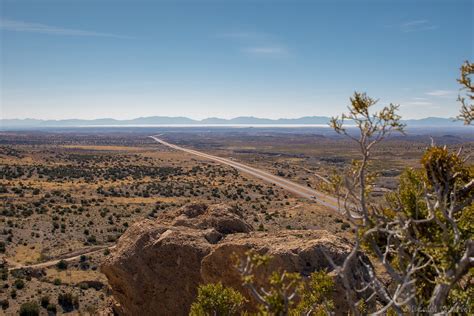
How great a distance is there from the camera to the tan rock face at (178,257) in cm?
1513

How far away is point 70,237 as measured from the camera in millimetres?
40469

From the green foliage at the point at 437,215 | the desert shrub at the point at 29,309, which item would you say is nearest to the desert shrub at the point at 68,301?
the desert shrub at the point at 29,309

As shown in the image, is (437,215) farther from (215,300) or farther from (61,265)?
(61,265)

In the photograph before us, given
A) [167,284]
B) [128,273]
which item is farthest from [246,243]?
[128,273]

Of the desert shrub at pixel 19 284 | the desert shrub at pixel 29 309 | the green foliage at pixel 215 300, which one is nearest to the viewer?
the green foliage at pixel 215 300

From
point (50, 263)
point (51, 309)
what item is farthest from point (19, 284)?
point (50, 263)

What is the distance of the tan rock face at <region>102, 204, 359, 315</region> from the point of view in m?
15.1

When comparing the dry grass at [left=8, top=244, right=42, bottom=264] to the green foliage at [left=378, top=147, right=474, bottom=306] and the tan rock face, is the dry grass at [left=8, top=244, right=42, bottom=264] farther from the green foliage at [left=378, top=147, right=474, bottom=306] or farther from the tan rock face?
the green foliage at [left=378, top=147, right=474, bottom=306]

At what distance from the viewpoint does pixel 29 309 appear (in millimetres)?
24094

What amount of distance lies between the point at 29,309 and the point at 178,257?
44.0ft

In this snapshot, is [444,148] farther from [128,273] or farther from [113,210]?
[113,210]

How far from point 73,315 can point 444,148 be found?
23.5 metres

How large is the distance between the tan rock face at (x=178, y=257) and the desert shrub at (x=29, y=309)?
9.39 meters

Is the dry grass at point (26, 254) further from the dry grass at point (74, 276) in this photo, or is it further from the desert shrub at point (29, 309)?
the desert shrub at point (29, 309)
